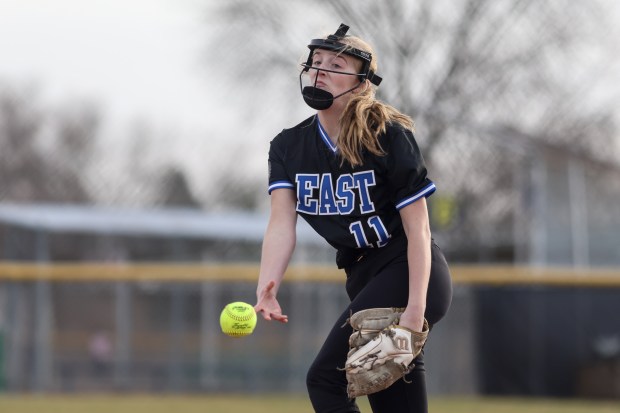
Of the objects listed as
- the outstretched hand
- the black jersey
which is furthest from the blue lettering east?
the outstretched hand

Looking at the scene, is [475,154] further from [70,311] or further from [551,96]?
[70,311]

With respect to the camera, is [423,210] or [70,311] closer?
[423,210]

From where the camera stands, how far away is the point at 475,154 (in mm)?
21578

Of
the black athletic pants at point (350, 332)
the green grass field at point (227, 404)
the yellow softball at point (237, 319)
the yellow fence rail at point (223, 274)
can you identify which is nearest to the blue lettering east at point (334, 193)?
the black athletic pants at point (350, 332)

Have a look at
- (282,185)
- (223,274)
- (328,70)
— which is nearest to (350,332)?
(282,185)

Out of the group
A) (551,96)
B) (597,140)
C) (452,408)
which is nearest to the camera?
(452,408)

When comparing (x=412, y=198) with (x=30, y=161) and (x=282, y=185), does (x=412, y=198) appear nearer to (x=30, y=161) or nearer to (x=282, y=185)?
(x=282, y=185)

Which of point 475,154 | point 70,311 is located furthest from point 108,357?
point 475,154

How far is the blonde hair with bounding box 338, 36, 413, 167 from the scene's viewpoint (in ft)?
14.8

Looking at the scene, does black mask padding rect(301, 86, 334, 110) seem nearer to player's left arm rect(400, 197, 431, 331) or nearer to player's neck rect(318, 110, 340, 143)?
player's neck rect(318, 110, 340, 143)

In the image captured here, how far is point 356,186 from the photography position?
15.0 ft

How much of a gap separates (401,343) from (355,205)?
1.75ft

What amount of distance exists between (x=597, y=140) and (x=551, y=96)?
9.95 feet

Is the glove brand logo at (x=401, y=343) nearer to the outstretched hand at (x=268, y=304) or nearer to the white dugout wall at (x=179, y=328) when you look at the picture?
the outstretched hand at (x=268, y=304)
